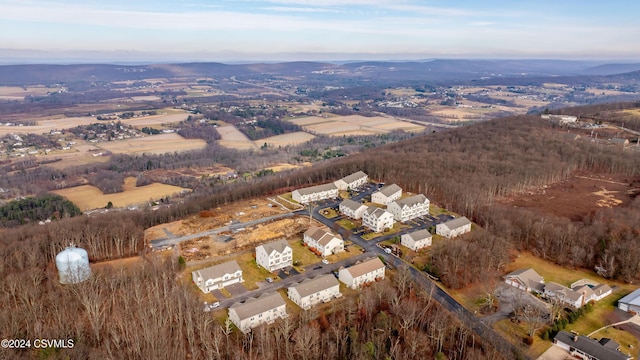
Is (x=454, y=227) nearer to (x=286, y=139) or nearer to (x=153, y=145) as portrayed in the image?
(x=286, y=139)

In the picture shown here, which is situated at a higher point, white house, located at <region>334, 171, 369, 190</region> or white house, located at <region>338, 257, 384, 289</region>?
white house, located at <region>334, 171, 369, 190</region>

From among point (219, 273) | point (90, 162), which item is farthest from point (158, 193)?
point (219, 273)

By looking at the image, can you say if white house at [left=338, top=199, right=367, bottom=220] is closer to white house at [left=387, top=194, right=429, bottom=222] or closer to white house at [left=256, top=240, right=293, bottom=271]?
white house at [left=387, top=194, right=429, bottom=222]

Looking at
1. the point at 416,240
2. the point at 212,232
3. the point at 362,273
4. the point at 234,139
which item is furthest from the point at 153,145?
the point at 362,273

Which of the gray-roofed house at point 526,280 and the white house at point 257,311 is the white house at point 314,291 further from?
the gray-roofed house at point 526,280

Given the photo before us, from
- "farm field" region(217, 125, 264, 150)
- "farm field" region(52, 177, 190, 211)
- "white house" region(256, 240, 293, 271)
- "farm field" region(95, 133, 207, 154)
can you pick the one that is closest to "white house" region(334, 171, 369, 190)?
"white house" region(256, 240, 293, 271)

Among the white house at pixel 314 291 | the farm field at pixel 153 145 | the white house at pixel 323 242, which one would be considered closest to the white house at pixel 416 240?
the white house at pixel 323 242
